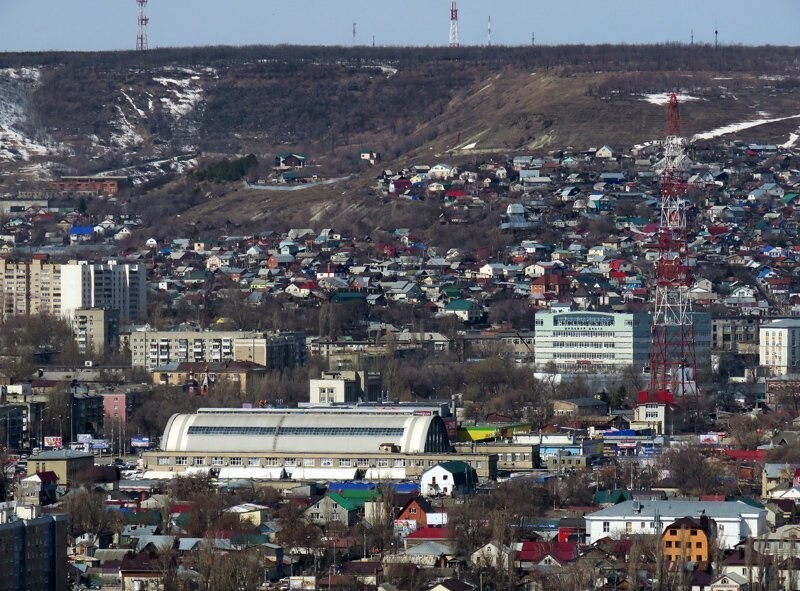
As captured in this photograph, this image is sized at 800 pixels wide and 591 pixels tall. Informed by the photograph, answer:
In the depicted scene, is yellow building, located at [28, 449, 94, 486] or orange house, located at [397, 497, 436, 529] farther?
yellow building, located at [28, 449, 94, 486]

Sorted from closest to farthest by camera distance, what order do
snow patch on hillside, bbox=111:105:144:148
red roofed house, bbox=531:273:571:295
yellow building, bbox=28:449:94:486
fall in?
yellow building, bbox=28:449:94:486 < red roofed house, bbox=531:273:571:295 < snow patch on hillside, bbox=111:105:144:148

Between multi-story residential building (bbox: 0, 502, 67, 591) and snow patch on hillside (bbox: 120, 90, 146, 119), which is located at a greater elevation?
snow patch on hillside (bbox: 120, 90, 146, 119)

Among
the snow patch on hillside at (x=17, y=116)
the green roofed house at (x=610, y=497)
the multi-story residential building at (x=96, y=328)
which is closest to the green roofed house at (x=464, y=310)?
the multi-story residential building at (x=96, y=328)

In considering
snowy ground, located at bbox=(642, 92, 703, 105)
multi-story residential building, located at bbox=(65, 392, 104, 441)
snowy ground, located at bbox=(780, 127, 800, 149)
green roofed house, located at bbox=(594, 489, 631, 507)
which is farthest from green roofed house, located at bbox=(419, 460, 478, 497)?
snowy ground, located at bbox=(642, 92, 703, 105)

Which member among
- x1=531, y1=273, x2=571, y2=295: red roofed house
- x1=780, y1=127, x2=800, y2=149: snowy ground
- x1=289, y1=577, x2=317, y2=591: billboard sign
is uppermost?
x1=780, y1=127, x2=800, y2=149: snowy ground

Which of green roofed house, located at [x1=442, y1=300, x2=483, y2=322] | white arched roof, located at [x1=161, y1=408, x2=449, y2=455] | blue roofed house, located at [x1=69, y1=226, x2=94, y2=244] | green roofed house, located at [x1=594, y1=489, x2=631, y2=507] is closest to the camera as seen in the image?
green roofed house, located at [x1=594, y1=489, x2=631, y2=507]

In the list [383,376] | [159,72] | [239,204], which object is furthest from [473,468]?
[159,72]

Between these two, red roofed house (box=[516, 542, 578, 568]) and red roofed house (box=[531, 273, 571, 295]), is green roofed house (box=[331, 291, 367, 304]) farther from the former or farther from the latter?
red roofed house (box=[516, 542, 578, 568])
